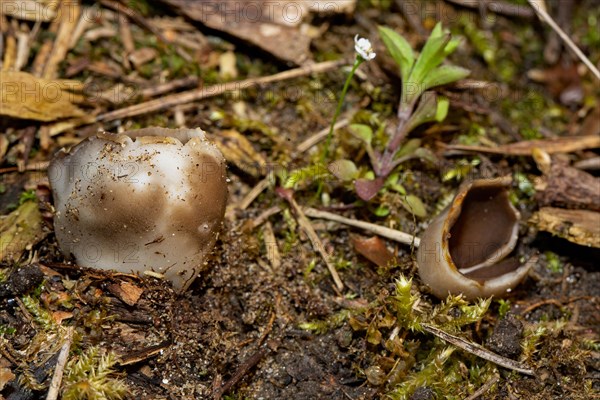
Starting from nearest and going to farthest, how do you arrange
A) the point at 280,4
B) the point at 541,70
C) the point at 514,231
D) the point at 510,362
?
the point at 510,362, the point at 514,231, the point at 280,4, the point at 541,70

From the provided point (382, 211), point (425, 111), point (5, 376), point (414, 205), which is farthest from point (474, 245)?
point (5, 376)

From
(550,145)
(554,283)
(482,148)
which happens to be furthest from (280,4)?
(554,283)

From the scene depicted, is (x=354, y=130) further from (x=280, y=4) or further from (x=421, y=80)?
(x=280, y=4)

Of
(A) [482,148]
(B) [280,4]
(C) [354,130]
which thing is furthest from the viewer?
(B) [280,4]

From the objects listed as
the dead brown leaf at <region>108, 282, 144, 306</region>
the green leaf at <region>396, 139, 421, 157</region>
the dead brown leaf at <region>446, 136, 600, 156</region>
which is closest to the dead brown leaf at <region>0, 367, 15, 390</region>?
the dead brown leaf at <region>108, 282, 144, 306</region>

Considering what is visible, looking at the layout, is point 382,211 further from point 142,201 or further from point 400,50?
point 142,201

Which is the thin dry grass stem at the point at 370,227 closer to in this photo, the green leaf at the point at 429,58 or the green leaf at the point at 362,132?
the green leaf at the point at 362,132
